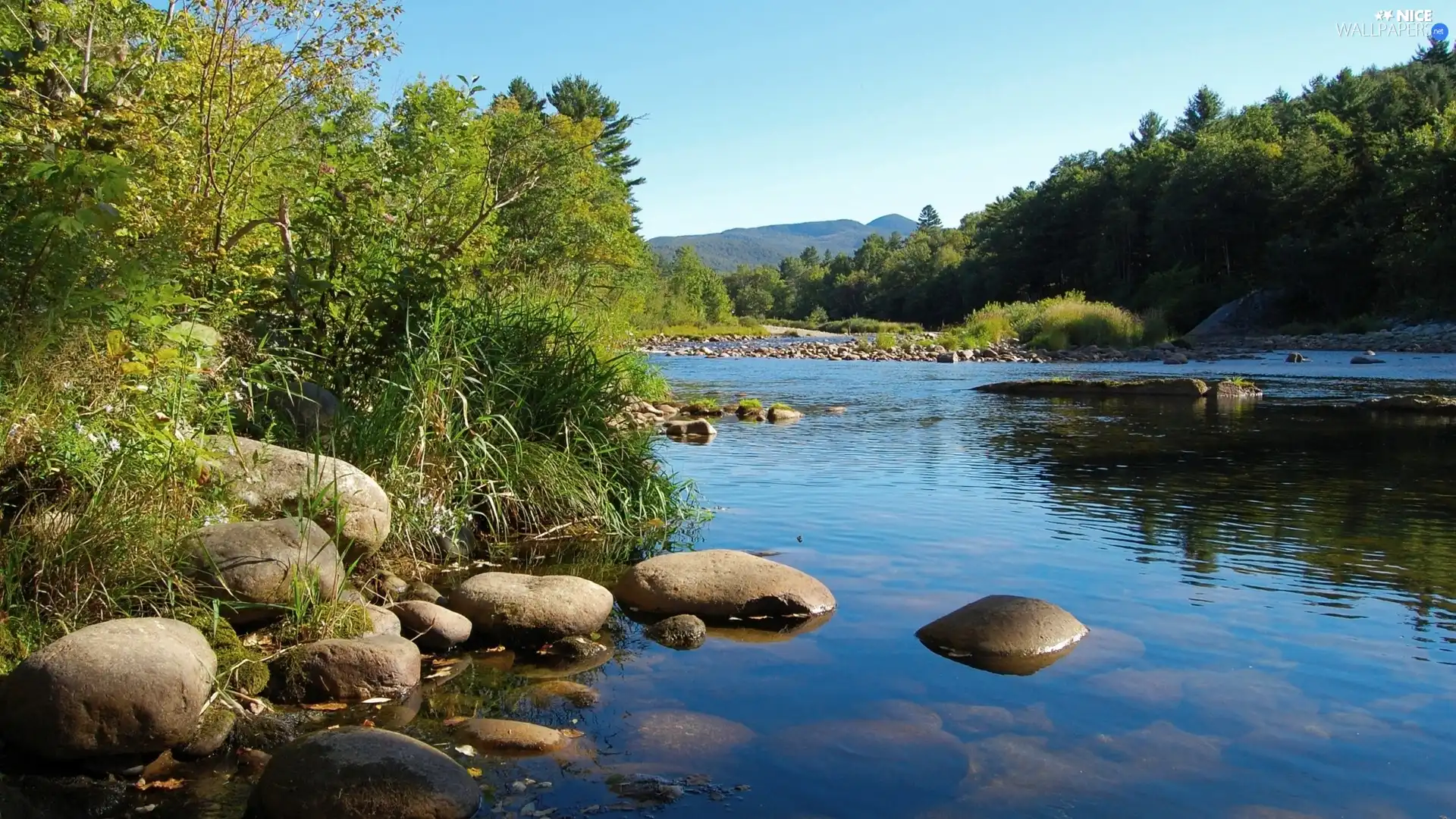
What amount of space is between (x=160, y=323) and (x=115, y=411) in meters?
0.51

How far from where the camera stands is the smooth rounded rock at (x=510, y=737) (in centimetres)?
461

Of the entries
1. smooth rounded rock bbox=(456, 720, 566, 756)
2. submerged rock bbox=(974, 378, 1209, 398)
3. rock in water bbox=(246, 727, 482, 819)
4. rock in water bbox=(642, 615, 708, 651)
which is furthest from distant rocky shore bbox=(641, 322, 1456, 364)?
rock in water bbox=(246, 727, 482, 819)

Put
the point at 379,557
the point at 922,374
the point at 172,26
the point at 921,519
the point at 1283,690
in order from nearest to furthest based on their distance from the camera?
the point at 1283,690, the point at 379,557, the point at 172,26, the point at 921,519, the point at 922,374

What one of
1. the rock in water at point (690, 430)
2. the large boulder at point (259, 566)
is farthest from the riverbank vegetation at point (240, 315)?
the rock in water at point (690, 430)

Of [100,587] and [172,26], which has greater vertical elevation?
[172,26]

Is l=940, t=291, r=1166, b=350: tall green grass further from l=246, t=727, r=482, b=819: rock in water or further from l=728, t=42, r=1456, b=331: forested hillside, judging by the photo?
l=246, t=727, r=482, b=819: rock in water

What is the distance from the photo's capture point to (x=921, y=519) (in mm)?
10039

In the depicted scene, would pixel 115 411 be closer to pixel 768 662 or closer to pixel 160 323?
pixel 160 323

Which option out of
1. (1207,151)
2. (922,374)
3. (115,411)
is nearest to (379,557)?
(115,411)

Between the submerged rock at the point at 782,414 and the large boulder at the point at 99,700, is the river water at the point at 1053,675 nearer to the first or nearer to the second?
the large boulder at the point at 99,700

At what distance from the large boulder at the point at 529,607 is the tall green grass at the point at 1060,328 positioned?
142ft

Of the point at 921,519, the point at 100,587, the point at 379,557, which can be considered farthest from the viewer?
the point at 921,519

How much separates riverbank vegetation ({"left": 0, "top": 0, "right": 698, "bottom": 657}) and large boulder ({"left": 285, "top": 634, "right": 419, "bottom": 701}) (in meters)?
0.70

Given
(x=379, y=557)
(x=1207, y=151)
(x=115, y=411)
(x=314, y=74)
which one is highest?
(x=1207, y=151)
